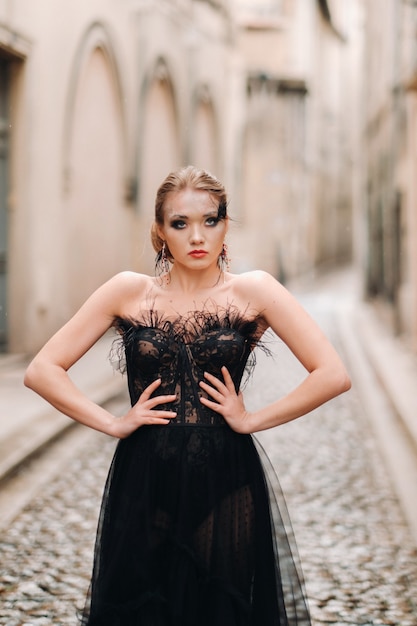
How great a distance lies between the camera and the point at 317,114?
112ft

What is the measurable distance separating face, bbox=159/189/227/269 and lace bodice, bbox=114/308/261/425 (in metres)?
0.15

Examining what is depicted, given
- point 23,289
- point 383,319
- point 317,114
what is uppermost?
point 317,114

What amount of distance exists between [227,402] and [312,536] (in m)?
2.62

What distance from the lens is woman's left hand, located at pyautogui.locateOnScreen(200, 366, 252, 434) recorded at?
2482mm

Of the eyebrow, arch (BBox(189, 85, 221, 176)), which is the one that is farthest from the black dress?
arch (BBox(189, 85, 221, 176))

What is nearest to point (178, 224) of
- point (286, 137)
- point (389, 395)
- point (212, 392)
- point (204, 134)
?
point (212, 392)

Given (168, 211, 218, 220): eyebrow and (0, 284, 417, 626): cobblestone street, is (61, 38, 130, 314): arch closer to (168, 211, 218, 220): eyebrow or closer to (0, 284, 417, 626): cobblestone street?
(0, 284, 417, 626): cobblestone street

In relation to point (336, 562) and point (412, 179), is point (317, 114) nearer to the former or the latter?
point (412, 179)

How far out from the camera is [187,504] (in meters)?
2.52

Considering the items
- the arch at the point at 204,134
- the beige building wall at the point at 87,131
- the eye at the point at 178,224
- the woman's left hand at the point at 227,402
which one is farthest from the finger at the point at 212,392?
the arch at the point at 204,134

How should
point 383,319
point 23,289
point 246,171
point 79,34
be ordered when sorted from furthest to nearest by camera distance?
1. point 246,171
2. point 383,319
3. point 79,34
4. point 23,289

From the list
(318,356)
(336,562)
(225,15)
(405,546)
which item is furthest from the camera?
(225,15)

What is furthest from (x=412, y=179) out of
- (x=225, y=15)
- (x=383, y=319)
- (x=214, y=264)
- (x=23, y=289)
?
(x=214, y=264)

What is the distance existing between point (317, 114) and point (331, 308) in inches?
561
